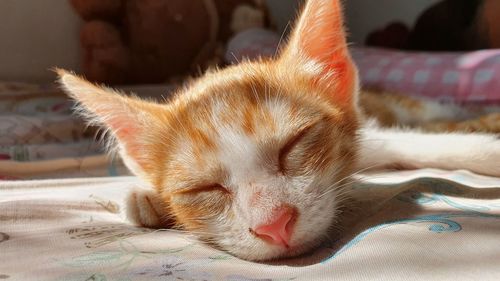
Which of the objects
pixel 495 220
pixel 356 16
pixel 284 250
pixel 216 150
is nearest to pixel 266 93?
pixel 216 150

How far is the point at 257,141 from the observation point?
0.66m

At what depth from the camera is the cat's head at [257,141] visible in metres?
0.63

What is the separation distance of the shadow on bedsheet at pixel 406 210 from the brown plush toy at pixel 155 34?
5.22ft

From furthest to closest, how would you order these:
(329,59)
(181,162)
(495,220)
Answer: (329,59) → (181,162) → (495,220)

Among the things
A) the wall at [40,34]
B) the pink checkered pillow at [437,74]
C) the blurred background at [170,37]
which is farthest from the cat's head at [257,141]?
the wall at [40,34]

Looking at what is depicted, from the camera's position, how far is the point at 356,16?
2.66 meters

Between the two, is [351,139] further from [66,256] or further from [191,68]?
[191,68]

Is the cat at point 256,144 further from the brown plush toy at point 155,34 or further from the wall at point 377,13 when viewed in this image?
the wall at point 377,13

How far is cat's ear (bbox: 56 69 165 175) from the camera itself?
80cm

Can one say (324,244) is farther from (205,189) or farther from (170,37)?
(170,37)

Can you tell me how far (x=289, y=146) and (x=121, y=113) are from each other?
0.94ft

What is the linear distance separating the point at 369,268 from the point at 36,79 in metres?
2.19

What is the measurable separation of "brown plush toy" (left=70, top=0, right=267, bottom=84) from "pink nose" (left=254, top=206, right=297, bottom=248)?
5.69ft

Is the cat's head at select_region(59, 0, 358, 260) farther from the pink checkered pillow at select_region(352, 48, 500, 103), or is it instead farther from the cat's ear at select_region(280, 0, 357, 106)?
the pink checkered pillow at select_region(352, 48, 500, 103)
